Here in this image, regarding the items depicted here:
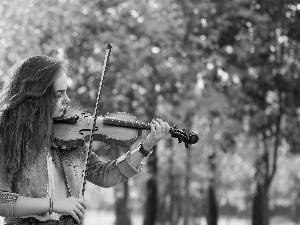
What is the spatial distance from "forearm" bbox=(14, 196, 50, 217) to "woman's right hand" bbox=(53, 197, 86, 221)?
0.04 meters

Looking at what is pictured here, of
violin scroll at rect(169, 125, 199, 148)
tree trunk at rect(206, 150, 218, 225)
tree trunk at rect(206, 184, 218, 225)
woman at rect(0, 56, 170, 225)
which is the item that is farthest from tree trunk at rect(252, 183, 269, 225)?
woman at rect(0, 56, 170, 225)

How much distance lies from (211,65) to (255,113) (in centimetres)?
293

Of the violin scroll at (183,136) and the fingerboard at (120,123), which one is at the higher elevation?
the fingerboard at (120,123)

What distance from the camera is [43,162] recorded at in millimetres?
2955

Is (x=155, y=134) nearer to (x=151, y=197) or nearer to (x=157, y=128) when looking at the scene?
(x=157, y=128)

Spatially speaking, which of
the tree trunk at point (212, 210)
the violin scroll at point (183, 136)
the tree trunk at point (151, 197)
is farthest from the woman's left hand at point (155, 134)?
the tree trunk at point (212, 210)

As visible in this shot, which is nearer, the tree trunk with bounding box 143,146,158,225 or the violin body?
the violin body

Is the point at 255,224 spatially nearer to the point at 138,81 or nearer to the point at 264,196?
the point at 264,196

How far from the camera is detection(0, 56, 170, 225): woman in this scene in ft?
9.00

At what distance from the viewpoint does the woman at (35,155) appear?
9.00 feet

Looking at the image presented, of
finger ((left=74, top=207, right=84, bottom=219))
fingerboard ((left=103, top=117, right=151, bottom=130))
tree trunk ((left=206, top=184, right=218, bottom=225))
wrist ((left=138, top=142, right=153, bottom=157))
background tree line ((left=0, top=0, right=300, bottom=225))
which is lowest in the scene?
tree trunk ((left=206, top=184, right=218, bottom=225))

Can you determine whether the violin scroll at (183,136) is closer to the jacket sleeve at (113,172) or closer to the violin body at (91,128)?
the violin body at (91,128)

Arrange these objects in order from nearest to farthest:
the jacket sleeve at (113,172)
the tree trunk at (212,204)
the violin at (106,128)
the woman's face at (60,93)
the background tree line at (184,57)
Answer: the woman's face at (60,93), the jacket sleeve at (113,172), the violin at (106,128), the background tree line at (184,57), the tree trunk at (212,204)

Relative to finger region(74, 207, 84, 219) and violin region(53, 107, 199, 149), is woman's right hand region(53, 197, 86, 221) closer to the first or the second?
finger region(74, 207, 84, 219)
